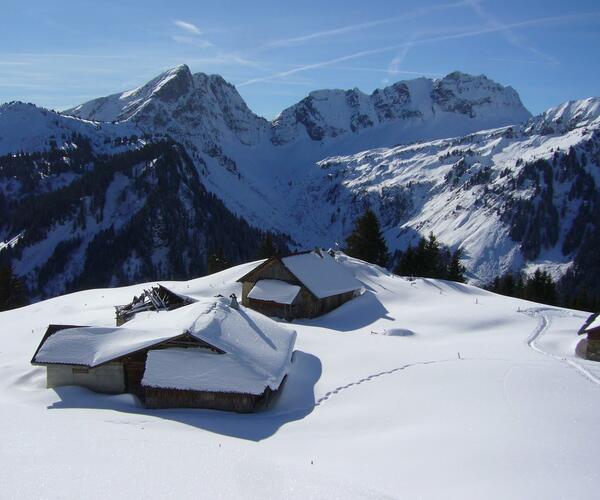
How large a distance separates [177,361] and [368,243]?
48.7 meters

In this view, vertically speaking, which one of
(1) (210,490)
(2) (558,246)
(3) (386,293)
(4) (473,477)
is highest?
(1) (210,490)

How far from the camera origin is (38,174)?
180 metres

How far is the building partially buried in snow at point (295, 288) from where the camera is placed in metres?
39.3

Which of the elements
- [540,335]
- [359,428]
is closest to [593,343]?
[540,335]

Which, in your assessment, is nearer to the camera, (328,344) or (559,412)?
(559,412)

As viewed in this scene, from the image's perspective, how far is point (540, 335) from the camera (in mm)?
30797

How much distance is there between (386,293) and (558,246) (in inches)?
6933

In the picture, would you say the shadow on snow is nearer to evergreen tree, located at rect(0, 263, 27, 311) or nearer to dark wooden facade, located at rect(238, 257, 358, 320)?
dark wooden facade, located at rect(238, 257, 358, 320)

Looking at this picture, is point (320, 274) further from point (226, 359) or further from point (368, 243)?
point (368, 243)

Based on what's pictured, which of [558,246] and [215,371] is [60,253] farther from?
[558,246]

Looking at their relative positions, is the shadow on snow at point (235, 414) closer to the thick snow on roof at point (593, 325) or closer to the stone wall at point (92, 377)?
the stone wall at point (92, 377)

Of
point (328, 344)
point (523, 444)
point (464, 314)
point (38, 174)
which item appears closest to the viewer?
point (523, 444)

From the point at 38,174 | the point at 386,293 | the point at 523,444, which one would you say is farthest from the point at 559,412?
the point at 38,174

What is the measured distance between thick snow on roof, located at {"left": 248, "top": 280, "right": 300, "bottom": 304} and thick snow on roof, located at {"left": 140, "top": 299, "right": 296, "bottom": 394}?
41.9ft
